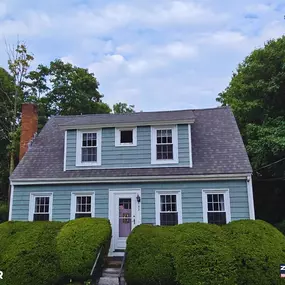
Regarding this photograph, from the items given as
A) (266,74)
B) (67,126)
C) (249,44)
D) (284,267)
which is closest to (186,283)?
(284,267)

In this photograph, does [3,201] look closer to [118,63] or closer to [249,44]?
[118,63]

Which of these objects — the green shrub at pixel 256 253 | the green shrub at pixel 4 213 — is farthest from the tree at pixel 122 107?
the green shrub at pixel 256 253

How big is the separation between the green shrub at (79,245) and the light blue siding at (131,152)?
3.12 metres

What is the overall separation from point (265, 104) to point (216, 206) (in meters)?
8.64

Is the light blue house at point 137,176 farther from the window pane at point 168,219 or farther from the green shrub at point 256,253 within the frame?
the green shrub at point 256,253

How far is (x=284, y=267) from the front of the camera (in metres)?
6.73

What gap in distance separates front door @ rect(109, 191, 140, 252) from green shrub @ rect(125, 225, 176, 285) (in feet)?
8.58

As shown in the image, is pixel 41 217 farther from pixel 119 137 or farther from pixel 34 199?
pixel 119 137

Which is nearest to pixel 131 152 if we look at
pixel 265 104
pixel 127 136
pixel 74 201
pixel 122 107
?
pixel 127 136

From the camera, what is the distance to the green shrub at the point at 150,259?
296 inches

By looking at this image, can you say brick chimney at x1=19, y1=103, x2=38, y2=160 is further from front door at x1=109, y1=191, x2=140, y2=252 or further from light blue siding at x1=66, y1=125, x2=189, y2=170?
front door at x1=109, y1=191, x2=140, y2=252

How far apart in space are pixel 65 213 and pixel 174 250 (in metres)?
5.25

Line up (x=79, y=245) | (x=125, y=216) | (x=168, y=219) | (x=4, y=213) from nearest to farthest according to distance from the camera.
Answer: (x=79, y=245) → (x=168, y=219) → (x=125, y=216) → (x=4, y=213)

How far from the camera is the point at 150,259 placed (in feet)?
25.1
